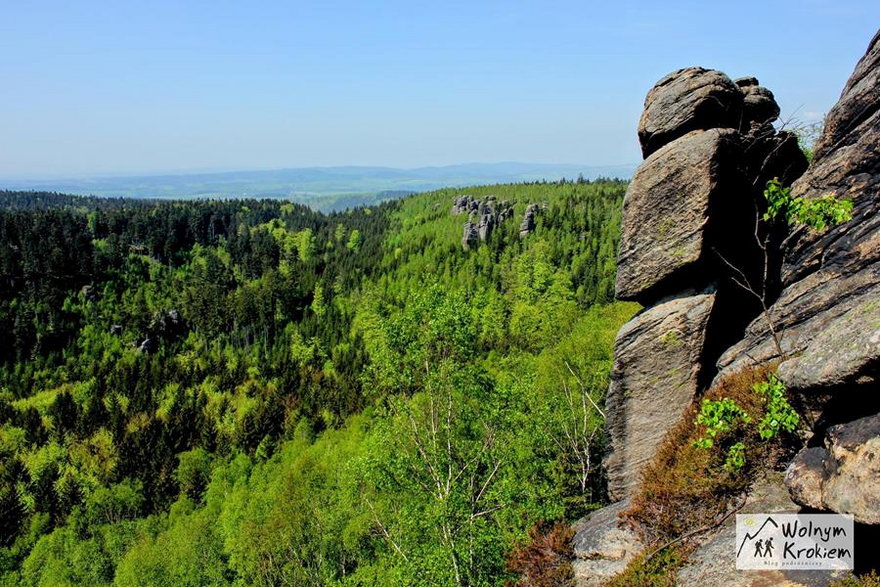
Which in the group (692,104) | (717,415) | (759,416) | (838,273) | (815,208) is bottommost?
(759,416)

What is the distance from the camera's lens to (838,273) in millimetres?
11930

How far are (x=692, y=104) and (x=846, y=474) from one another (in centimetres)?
1144

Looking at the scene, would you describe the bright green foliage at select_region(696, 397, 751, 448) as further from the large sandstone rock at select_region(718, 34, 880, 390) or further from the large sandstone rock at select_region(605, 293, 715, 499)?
the large sandstone rock at select_region(605, 293, 715, 499)

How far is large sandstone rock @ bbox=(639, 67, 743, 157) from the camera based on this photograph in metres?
15.8

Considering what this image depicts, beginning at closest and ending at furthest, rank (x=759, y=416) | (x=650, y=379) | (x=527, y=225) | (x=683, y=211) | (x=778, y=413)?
1. (x=778, y=413)
2. (x=759, y=416)
3. (x=683, y=211)
4. (x=650, y=379)
5. (x=527, y=225)

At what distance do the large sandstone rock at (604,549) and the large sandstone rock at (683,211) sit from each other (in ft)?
23.2

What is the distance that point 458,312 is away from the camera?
20.7 meters

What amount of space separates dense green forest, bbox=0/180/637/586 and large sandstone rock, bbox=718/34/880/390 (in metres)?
9.70

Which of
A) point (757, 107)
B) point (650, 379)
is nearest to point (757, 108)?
point (757, 107)

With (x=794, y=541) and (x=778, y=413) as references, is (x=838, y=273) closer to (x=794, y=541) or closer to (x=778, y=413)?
(x=778, y=413)

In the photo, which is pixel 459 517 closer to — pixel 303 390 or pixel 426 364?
pixel 426 364

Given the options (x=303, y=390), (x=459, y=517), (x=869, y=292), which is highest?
(x=869, y=292)

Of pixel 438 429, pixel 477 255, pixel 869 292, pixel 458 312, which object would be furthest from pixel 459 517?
pixel 477 255

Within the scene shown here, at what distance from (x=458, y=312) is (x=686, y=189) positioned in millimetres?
9401
